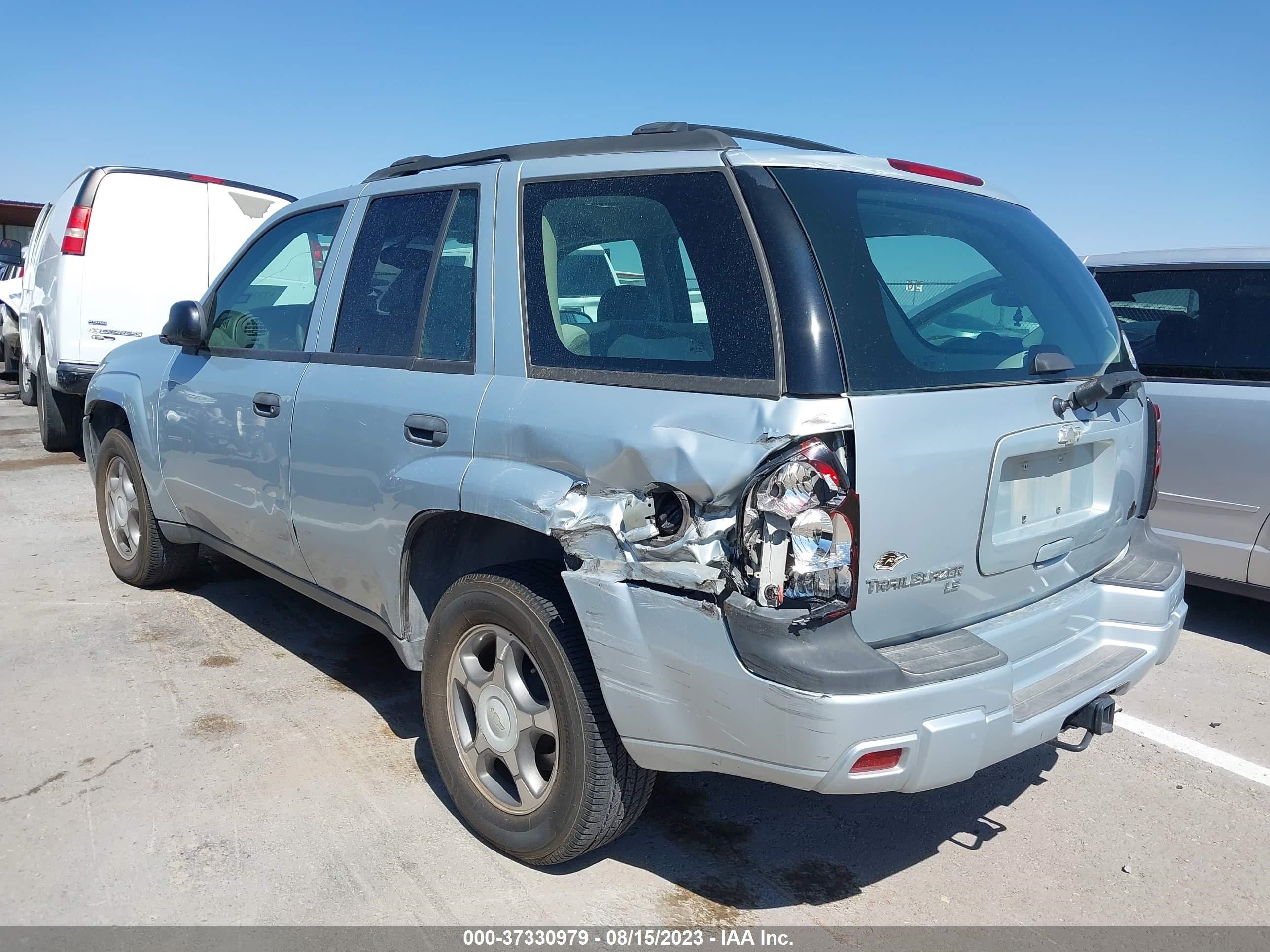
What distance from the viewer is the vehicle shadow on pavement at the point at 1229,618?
16.9 ft

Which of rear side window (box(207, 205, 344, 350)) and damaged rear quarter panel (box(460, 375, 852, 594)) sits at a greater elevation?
rear side window (box(207, 205, 344, 350))

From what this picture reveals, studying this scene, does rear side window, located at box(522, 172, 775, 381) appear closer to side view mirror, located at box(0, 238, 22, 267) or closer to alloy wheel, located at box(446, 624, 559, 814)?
alloy wheel, located at box(446, 624, 559, 814)

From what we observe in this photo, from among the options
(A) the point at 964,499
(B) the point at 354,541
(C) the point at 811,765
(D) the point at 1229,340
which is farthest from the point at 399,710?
(D) the point at 1229,340

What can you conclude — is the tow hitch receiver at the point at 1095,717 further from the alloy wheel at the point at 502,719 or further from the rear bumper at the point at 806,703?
the alloy wheel at the point at 502,719

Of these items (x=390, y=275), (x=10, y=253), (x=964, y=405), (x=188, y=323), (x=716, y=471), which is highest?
(x=10, y=253)

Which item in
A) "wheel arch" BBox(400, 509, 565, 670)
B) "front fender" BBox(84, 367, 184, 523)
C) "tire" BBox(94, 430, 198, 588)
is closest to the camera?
"wheel arch" BBox(400, 509, 565, 670)

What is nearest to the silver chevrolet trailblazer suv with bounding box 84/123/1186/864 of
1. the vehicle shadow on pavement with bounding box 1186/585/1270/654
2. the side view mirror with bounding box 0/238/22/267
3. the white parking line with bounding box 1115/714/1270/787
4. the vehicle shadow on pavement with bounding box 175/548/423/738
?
the vehicle shadow on pavement with bounding box 175/548/423/738

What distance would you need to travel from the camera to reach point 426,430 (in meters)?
3.09

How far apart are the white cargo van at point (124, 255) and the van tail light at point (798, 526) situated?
7.32 meters

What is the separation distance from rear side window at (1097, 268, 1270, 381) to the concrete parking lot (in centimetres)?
150

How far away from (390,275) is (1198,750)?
11.4ft

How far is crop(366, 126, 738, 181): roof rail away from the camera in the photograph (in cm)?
272

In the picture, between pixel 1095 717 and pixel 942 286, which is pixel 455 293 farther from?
pixel 1095 717

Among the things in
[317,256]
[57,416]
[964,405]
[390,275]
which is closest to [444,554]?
[390,275]
